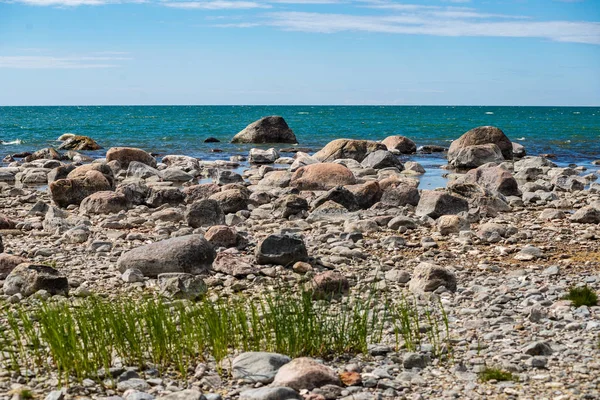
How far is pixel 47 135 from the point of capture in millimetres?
47812

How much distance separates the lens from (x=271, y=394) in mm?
4805

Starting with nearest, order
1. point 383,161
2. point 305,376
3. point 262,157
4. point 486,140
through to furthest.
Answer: point 305,376 → point 383,161 → point 262,157 → point 486,140

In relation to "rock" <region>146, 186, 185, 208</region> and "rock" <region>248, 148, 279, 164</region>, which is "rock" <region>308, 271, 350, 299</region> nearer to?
"rock" <region>146, 186, 185, 208</region>

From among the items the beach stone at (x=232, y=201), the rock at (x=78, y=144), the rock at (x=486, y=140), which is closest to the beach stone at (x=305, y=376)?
the beach stone at (x=232, y=201)

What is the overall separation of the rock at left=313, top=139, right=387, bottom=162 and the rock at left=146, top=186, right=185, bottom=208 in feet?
43.4

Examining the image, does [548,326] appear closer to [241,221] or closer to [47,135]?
[241,221]

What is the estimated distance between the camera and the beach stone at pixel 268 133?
3938cm

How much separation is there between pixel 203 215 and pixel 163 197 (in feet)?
10.1

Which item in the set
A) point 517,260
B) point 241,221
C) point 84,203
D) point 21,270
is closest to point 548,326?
point 517,260

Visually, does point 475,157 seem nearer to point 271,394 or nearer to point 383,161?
point 383,161

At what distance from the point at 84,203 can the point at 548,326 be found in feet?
33.8

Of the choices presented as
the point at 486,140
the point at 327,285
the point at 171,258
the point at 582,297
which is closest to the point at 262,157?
the point at 486,140

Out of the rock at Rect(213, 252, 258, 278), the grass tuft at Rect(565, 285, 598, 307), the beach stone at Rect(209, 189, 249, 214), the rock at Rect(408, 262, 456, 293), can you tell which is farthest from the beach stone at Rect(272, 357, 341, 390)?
the beach stone at Rect(209, 189, 249, 214)

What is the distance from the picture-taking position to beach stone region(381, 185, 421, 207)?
14656 millimetres
